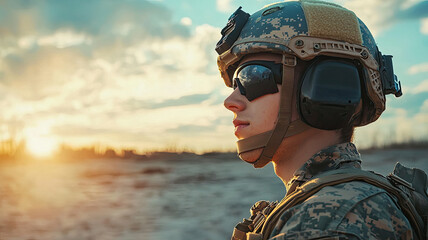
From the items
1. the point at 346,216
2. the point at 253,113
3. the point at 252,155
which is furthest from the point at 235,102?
the point at 346,216

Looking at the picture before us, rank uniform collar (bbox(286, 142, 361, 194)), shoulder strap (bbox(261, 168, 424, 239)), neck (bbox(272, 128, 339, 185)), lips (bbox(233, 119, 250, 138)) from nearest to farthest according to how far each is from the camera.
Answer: shoulder strap (bbox(261, 168, 424, 239)) < uniform collar (bbox(286, 142, 361, 194)) < neck (bbox(272, 128, 339, 185)) < lips (bbox(233, 119, 250, 138))

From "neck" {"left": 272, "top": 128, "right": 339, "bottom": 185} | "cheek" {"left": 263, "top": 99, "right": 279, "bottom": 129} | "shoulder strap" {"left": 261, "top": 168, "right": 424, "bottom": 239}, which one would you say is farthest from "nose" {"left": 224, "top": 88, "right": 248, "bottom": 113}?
"shoulder strap" {"left": 261, "top": 168, "right": 424, "bottom": 239}

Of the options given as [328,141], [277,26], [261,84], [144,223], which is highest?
[277,26]

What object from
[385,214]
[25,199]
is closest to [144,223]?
[25,199]

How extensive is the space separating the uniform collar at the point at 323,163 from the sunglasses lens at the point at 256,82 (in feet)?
1.22

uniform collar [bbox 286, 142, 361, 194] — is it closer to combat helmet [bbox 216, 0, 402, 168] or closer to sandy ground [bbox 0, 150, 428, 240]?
combat helmet [bbox 216, 0, 402, 168]

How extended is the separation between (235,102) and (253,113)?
0.35ft

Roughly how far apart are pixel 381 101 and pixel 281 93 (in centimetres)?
56

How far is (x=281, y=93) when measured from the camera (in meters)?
2.15

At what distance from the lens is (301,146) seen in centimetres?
215

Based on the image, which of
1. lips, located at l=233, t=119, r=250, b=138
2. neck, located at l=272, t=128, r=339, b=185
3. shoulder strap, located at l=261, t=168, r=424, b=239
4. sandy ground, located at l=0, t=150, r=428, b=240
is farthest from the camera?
sandy ground, located at l=0, t=150, r=428, b=240

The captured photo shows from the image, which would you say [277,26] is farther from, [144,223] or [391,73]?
[144,223]

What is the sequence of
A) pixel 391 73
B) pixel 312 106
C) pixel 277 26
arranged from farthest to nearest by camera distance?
pixel 391 73, pixel 277 26, pixel 312 106

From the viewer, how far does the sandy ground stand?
19.5 ft
